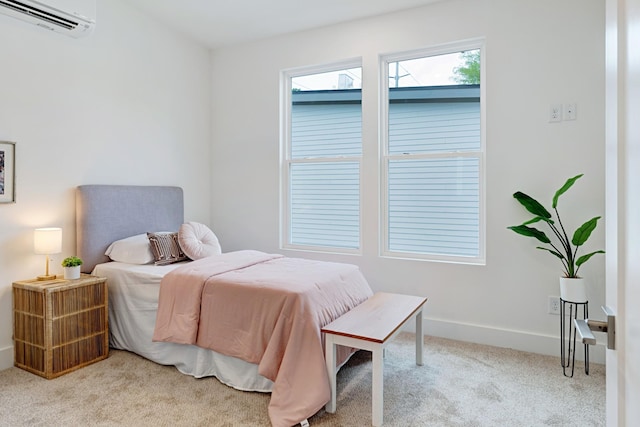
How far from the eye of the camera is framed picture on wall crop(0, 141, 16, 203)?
256 centimetres

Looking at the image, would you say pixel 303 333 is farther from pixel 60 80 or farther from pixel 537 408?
pixel 60 80

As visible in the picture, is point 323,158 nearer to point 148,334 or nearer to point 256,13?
point 256,13

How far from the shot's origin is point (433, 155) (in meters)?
3.30

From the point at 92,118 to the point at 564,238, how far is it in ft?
12.1

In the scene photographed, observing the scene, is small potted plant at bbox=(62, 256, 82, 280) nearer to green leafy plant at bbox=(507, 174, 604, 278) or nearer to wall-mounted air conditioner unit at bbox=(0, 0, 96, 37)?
wall-mounted air conditioner unit at bbox=(0, 0, 96, 37)

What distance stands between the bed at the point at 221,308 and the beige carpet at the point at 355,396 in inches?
4.8

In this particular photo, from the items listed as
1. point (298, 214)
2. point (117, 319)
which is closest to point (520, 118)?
point (298, 214)

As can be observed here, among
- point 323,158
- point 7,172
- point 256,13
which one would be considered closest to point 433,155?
point 323,158

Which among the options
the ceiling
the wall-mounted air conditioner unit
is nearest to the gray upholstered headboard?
the wall-mounted air conditioner unit

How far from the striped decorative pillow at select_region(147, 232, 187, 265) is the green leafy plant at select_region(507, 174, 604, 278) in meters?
2.52

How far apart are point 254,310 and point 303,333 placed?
0.33m

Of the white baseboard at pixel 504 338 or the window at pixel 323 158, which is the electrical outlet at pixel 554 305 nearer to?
the white baseboard at pixel 504 338

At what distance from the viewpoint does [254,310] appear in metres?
2.21

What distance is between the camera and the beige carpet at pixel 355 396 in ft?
6.58
